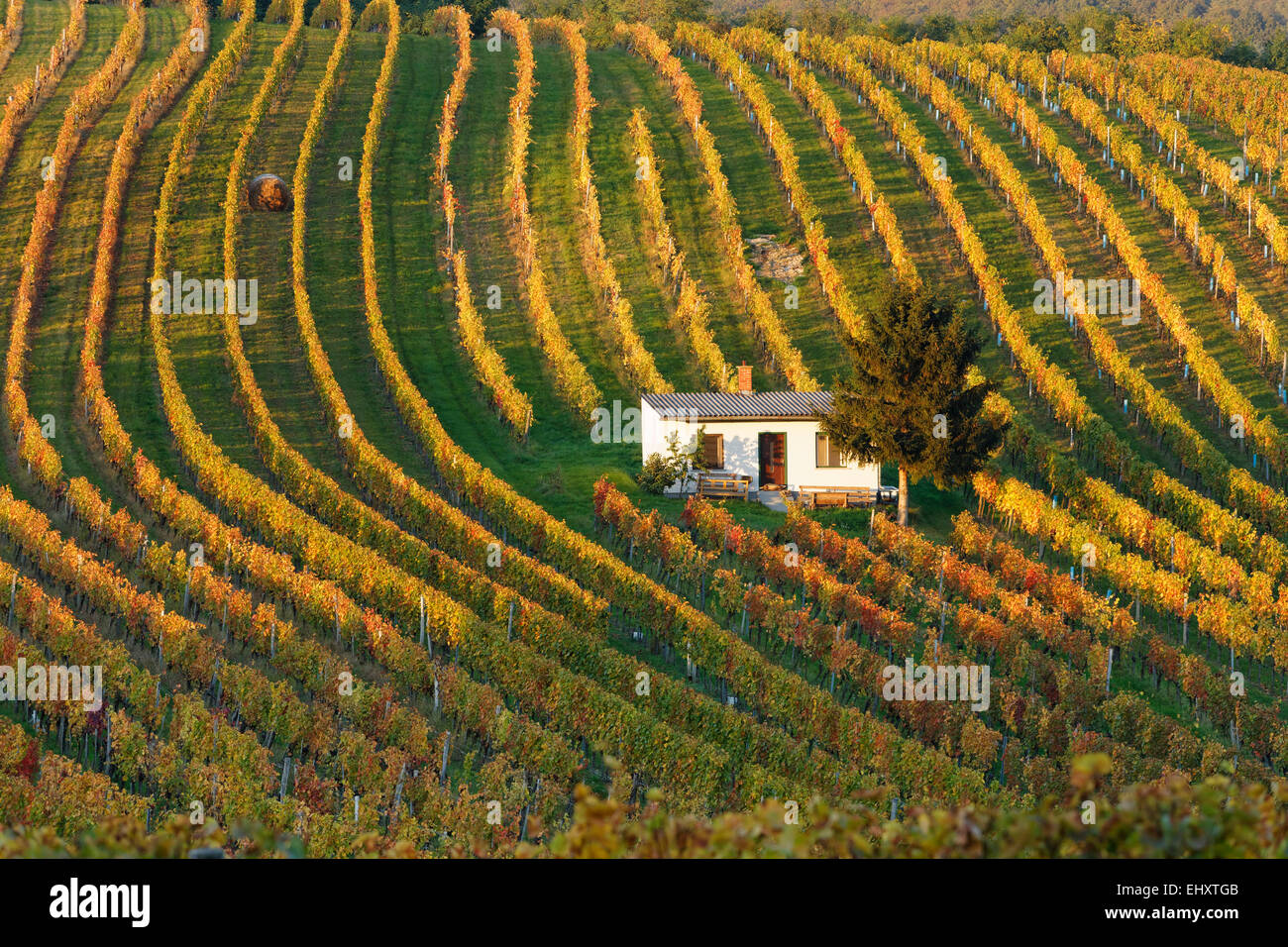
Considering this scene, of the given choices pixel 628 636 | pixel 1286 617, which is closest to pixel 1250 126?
pixel 1286 617

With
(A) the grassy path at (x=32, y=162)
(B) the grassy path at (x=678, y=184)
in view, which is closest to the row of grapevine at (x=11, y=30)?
(A) the grassy path at (x=32, y=162)

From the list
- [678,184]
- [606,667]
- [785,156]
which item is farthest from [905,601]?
[785,156]

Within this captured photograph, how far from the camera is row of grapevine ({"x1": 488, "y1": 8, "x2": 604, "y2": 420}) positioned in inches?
1875

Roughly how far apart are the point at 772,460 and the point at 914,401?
15.3ft

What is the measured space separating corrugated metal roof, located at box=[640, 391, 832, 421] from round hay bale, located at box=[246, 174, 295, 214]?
28145 millimetres

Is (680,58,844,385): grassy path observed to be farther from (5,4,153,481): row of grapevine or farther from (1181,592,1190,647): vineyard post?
(5,4,153,481): row of grapevine

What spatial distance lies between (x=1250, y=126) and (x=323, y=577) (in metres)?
58.3

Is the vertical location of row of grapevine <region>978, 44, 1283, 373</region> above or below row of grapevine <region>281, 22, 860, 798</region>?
above

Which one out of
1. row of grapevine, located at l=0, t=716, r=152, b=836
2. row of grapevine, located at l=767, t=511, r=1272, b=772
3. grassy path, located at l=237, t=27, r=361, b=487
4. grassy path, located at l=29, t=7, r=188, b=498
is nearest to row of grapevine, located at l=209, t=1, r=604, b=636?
grassy path, located at l=237, t=27, r=361, b=487

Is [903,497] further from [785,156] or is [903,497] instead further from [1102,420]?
[785,156]

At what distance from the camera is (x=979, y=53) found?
84250 mm

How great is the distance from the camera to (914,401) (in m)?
37.3

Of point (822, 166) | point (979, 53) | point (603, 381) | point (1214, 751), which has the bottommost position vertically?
point (1214, 751)
